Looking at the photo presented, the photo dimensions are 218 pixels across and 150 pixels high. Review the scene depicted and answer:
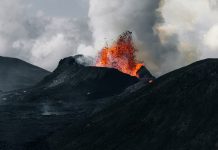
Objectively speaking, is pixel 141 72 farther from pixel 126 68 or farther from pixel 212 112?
pixel 212 112

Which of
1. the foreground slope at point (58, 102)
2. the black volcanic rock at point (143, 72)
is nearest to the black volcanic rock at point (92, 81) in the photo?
the foreground slope at point (58, 102)

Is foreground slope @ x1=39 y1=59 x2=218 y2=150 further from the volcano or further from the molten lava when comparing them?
the molten lava

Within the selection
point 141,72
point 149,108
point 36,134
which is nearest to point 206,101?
point 149,108

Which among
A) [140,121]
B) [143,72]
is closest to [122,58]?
[143,72]

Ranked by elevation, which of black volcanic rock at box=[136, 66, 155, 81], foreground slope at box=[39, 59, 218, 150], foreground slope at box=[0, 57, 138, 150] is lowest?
foreground slope at box=[39, 59, 218, 150]

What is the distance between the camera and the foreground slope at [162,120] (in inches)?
3007

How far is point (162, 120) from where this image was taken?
84250 mm

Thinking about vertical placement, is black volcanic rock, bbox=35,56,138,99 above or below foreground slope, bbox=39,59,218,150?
above

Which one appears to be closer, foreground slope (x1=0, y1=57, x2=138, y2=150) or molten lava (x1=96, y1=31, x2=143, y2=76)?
foreground slope (x1=0, y1=57, x2=138, y2=150)

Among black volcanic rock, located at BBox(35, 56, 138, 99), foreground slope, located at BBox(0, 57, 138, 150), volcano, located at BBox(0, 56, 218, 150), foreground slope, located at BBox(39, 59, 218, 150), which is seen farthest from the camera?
black volcanic rock, located at BBox(35, 56, 138, 99)

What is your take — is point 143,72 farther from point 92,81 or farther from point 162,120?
point 162,120

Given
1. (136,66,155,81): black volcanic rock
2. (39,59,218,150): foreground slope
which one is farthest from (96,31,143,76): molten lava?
A: (39,59,218,150): foreground slope

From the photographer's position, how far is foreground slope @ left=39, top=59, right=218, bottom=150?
76375 mm

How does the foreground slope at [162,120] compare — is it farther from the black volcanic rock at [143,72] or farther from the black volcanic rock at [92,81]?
the black volcanic rock at [143,72]
